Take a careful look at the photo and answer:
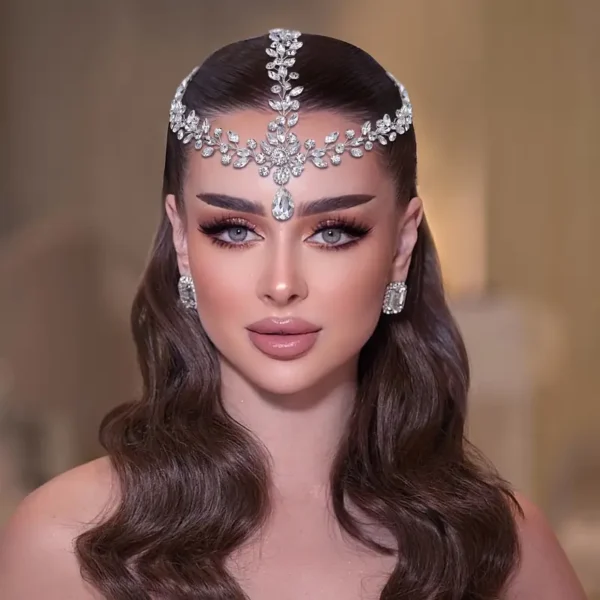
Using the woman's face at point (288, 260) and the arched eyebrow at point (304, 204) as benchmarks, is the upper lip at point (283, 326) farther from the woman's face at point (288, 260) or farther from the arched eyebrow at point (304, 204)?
the arched eyebrow at point (304, 204)

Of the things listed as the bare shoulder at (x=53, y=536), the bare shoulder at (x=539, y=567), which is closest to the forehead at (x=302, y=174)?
the bare shoulder at (x=53, y=536)

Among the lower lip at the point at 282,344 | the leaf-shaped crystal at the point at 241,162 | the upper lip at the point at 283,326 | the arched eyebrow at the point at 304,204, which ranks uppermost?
the leaf-shaped crystal at the point at 241,162

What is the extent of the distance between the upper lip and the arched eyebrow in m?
0.14

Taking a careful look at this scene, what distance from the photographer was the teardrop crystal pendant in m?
1.34

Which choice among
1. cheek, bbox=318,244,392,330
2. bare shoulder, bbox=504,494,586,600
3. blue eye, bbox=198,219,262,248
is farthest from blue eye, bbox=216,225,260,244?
bare shoulder, bbox=504,494,586,600

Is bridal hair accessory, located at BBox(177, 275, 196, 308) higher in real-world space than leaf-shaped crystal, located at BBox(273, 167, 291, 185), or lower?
lower

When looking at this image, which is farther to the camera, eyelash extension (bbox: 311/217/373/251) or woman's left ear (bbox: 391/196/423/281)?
woman's left ear (bbox: 391/196/423/281)

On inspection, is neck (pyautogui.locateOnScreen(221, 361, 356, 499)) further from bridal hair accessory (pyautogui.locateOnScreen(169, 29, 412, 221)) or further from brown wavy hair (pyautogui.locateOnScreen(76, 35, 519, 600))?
bridal hair accessory (pyautogui.locateOnScreen(169, 29, 412, 221))

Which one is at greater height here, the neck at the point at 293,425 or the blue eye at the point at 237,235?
the blue eye at the point at 237,235

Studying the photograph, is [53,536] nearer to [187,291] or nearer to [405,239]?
[187,291]

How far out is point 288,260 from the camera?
4.39 ft

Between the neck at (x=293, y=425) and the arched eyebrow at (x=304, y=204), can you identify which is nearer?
the arched eyebrow at (x=304, y=204)

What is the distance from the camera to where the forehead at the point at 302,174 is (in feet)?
4.44

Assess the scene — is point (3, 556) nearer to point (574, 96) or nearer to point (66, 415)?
point (66, 415)
